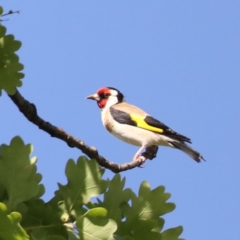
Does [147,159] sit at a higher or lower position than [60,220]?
higher

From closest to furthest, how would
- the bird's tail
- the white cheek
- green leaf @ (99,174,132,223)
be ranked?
green leaf @ (99,174,132,223)
the bird's tail
the white cheek

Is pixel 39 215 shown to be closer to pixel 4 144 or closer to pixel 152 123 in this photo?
pixel 4 144

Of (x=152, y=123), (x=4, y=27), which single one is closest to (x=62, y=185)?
(x=4, y=27)

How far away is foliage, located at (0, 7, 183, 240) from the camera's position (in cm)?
133

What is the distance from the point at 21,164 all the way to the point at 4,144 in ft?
0.24

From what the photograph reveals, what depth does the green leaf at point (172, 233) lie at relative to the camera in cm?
163

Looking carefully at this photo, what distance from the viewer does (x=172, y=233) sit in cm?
163

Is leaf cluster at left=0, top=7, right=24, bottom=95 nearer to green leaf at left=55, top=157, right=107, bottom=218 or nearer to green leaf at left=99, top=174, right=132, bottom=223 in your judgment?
green leaf at left=55, top=157, right=107, bottom=218


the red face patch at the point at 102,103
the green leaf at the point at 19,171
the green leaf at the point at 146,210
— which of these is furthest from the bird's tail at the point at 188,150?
the green leaf at the point at 19,171

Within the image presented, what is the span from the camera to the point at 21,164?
1.44 meters

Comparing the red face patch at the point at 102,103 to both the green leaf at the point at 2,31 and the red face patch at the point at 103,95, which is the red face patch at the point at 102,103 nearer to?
the red face patch at the point at 103,95

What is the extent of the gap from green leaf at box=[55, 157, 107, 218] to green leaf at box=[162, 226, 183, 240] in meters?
0.26

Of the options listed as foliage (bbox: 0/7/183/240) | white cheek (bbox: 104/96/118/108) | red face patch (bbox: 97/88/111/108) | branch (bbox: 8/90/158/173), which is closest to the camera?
foliage (bbox: 0/7/183/240)

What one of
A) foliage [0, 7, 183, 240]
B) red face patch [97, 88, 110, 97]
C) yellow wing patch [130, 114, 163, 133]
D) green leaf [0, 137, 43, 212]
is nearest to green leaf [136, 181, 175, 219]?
foliage [0, 7, 183, 240]
